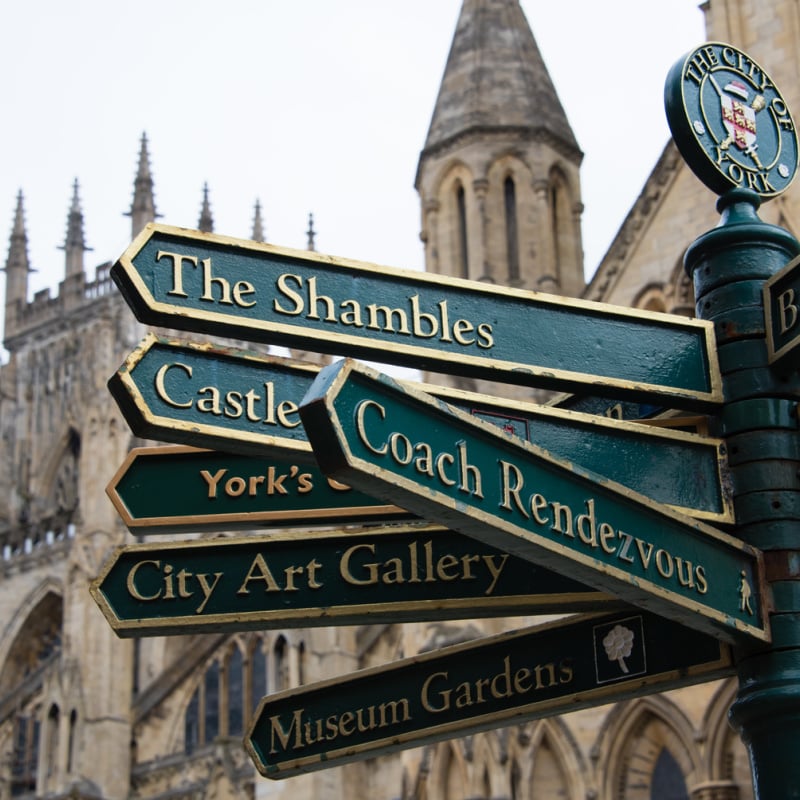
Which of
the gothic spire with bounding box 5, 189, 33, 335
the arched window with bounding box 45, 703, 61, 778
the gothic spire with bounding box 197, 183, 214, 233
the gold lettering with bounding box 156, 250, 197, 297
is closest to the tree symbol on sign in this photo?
the gold lettering with bounding box 156, 250, 197, 297

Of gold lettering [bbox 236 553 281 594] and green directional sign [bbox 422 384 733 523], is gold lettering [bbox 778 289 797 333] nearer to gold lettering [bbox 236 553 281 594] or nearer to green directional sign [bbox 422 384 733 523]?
green directional sign [bbox 422 384 733 523]

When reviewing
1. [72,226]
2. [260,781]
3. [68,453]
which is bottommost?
[260,781]

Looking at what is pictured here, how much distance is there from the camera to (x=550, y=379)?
4125mm

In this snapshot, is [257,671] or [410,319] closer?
[410,319]

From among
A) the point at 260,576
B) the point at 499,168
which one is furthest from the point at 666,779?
the point at 260,576

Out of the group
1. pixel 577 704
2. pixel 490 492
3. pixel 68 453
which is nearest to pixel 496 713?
pixel 577 704

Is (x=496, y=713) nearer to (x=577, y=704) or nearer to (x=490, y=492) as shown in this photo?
(x=577, y=704)

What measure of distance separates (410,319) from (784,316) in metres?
0.94

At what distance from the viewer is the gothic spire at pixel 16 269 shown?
7112 cm

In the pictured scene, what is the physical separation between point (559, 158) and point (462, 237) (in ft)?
5.73

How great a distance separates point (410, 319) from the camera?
4.02m

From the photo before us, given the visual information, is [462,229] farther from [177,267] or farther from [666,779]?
[177,267]

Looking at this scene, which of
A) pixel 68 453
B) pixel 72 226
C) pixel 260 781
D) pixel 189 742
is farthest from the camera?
pixel 72 226

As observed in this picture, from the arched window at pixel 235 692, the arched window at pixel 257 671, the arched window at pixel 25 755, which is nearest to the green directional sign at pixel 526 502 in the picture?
the arched window at pixel 257 671
